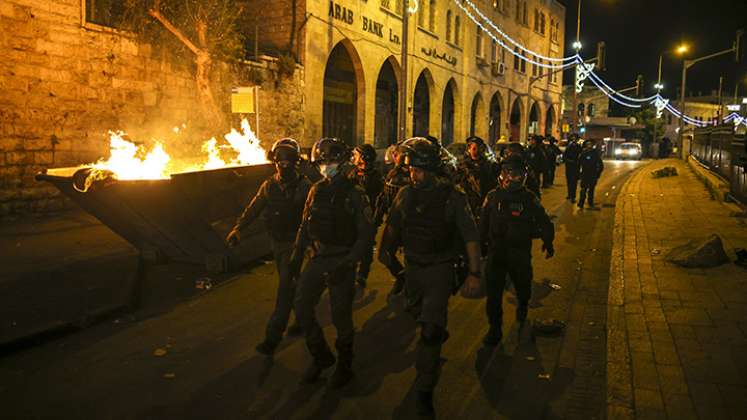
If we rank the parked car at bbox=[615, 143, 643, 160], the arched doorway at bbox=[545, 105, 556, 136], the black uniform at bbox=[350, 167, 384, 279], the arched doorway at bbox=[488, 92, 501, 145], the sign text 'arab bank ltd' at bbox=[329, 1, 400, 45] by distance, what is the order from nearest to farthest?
the black uniform at bbox=[350, 167, 384, 279] < the sign text 'arab bank ltd' at bbox=[329, 1, 400, 45] < the arched doorway at bbox=[488, 92, 501, 145] < the parked car at bbox=[615, 143, 643, 160] < the arched doorway at bbox=[545, 105, 556, 136]

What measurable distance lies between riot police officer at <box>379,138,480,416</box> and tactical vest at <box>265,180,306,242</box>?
1281mm

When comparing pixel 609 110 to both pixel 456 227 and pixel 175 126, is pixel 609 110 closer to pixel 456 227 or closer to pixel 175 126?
pixel 175 126

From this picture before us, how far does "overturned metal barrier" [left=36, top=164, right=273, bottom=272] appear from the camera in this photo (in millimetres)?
7352

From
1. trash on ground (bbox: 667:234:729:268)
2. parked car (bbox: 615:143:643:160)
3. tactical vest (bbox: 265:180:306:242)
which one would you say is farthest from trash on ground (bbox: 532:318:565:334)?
parked car (bbox: 615:143:643:160)

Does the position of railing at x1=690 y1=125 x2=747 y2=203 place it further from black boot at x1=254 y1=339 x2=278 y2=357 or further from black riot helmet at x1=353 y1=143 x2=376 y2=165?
black boot at x1=254 y1=339 x2=278 y2=357

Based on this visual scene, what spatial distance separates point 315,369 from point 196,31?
44.1 ft

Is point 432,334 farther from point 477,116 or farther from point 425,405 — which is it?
point 477,116

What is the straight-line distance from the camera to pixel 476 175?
27.9 feet

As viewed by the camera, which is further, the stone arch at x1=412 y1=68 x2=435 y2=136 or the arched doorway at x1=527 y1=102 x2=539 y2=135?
the arched doorway at x1=527 y1=102 x2=539 y2=135

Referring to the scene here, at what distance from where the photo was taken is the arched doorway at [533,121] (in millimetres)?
51031

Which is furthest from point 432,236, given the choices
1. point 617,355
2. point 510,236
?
point 617,355

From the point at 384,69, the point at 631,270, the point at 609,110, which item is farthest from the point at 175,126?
the point at 609,110

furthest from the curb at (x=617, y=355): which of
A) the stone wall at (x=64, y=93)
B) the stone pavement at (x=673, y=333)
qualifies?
the stone wall at (x=64, y=93)

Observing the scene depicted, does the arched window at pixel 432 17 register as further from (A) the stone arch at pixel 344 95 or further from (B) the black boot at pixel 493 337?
(B) the black boot at pixel 493 337
